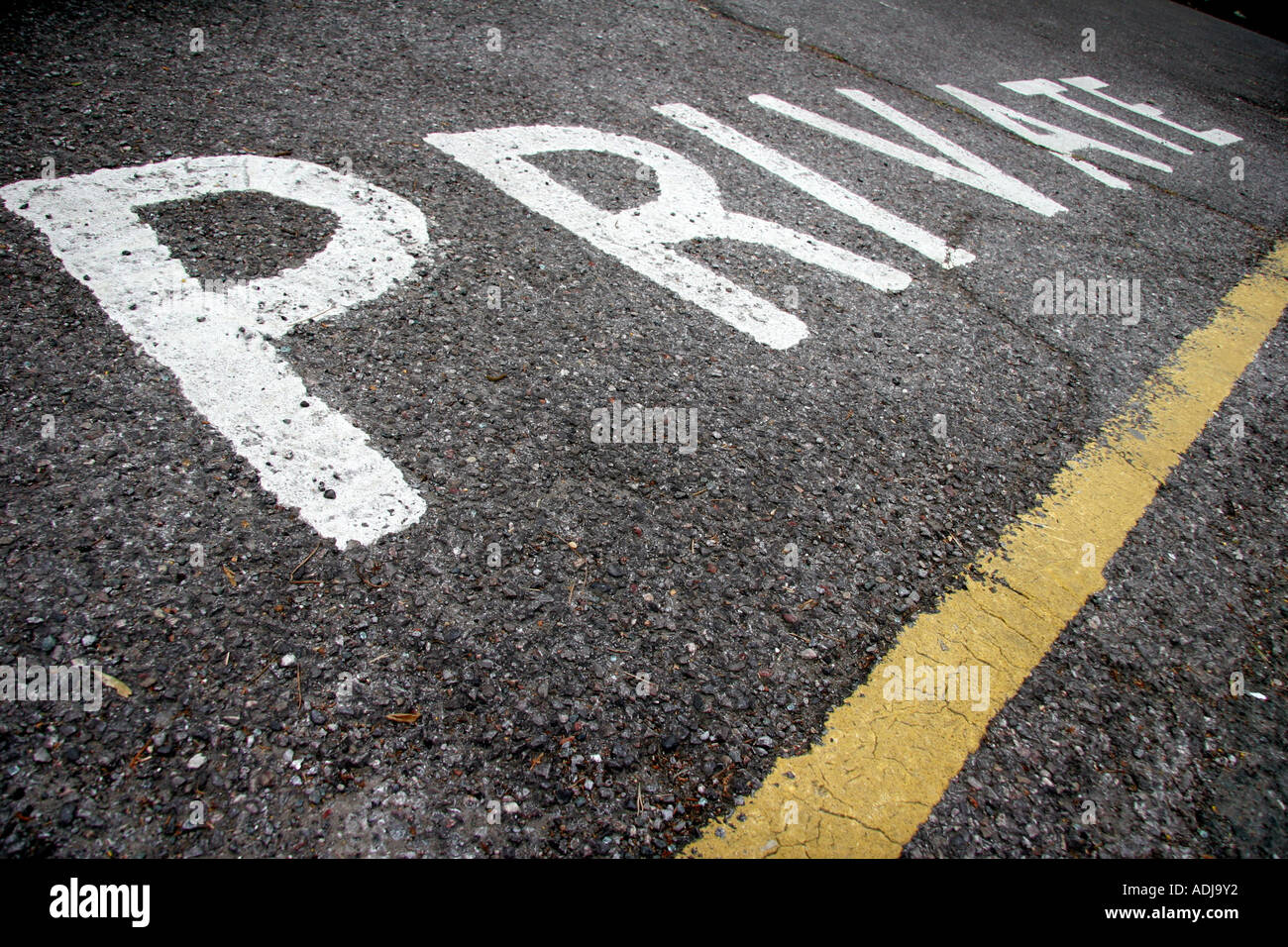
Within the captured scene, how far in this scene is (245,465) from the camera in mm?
2041

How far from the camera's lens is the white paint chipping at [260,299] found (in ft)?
6.75

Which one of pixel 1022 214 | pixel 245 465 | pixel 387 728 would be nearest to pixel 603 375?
pixel 245 465

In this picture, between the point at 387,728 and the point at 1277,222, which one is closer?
the point at 387,728

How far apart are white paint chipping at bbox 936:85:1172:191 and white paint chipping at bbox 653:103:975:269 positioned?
8.02 ft

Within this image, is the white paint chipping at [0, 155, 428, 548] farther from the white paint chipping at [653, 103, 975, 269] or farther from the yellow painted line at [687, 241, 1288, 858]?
the white paint chipping at [653, 103, 975, 269]

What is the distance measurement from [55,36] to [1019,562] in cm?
527

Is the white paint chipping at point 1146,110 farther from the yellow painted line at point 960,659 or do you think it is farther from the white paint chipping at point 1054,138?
the yellow painted line at point 960,659

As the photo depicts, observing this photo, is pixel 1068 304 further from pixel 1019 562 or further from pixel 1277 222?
pixel 1277 222

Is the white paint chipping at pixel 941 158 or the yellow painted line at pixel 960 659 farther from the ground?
the white paint chipping at pixel 941 158

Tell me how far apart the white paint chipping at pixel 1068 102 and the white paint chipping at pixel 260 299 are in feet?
22.3

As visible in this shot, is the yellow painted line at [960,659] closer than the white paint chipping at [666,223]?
Yes

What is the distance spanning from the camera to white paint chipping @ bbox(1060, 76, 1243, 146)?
7.14 meters

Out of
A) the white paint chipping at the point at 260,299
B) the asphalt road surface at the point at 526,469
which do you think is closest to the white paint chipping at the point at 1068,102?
the asphalt road surface at the point at 526,469
